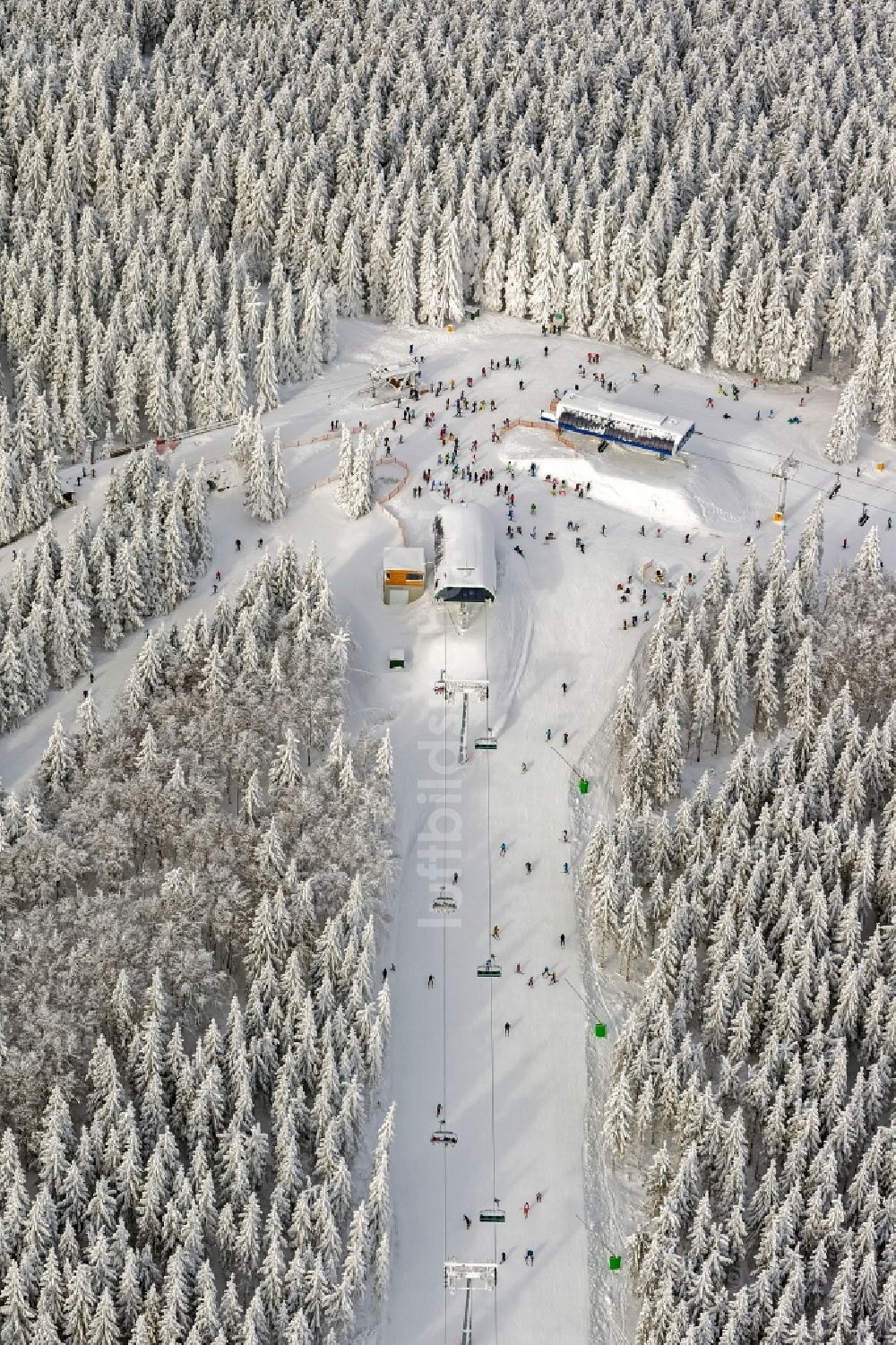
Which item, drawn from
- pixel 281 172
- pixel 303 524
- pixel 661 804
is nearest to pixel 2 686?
pixel 303 524

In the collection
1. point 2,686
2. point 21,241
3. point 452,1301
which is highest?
point 21,241

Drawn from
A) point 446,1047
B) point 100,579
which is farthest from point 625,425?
point 446,1047

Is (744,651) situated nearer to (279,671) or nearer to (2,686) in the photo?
(279,671)

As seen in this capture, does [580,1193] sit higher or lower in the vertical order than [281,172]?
lower

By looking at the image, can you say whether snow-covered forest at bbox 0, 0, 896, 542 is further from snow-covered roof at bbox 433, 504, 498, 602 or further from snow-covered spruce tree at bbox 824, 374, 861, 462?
snow-covered roof at bbox 433, 504, 498, 602

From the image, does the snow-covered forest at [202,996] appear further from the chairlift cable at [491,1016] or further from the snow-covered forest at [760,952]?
the snow-covered forest at [760,952]

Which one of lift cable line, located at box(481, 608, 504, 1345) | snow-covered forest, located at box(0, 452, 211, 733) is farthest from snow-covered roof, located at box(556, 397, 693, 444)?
snow-covered forest, located at box(0, 452, 211, 733)
